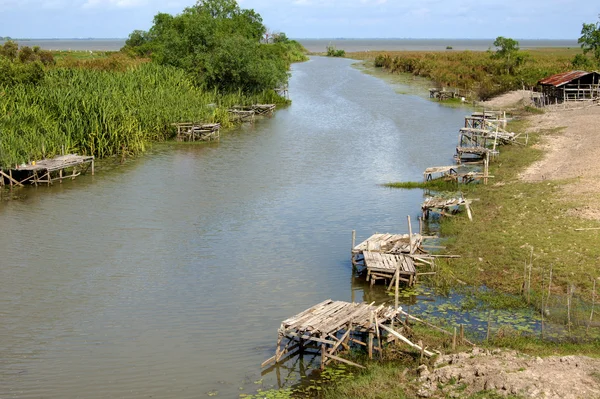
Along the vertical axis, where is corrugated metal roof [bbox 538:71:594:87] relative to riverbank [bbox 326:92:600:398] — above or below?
above

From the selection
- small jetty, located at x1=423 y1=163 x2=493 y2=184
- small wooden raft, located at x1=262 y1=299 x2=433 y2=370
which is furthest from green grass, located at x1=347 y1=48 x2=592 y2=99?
small wooden raft, located at x1=262 y1=299 x2=433 y2=370

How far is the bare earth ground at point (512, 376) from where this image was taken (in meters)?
11.9

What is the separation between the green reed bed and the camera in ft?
106

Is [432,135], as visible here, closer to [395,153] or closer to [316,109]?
[395,153]

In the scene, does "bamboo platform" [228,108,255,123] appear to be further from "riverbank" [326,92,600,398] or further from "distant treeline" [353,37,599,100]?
"distant treeline" [353,37,599,100]

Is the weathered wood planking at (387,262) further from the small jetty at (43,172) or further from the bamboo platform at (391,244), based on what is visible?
the small jetty at (43,172)

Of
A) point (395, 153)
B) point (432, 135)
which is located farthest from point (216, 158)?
point (432, 135)

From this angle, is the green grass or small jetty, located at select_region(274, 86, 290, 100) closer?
the green grass

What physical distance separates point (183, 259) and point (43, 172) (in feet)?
42.2

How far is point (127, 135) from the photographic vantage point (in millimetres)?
37750

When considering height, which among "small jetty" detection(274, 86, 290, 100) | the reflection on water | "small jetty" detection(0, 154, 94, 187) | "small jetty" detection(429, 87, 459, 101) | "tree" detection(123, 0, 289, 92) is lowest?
the reflection on water

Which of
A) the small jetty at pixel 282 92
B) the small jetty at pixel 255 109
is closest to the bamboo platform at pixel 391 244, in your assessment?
the small jetty at pixel 255 109

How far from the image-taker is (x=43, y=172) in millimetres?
31094

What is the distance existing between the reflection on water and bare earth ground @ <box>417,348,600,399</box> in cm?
379
